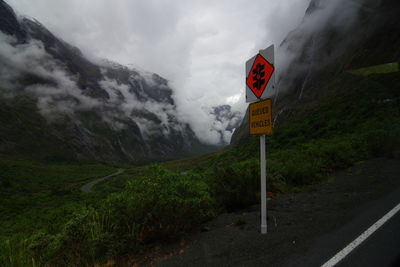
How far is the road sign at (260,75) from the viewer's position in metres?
3.55

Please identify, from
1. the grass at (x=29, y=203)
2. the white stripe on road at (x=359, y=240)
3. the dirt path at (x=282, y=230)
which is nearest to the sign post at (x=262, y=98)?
the dirt path at (x=282, y=230)

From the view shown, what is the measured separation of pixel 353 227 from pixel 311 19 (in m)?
95.0

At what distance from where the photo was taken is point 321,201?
5.07 metres

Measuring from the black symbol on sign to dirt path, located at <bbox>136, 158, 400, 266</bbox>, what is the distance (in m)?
2.63

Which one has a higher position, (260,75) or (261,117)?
(260,75)

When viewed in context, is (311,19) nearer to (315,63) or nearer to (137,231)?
(315,63)

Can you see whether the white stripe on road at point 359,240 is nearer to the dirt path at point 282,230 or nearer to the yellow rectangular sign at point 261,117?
the dirt path at point 282,230

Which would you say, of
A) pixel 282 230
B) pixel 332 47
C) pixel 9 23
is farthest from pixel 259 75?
pixel 9 23

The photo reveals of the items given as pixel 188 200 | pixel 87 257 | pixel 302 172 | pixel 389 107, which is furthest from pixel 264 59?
pixel 389 107

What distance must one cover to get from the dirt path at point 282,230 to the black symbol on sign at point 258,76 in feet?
8.63

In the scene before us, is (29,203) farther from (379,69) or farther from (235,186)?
(379,69)

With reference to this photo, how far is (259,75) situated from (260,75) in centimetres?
3

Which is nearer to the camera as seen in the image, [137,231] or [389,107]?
[137,231]

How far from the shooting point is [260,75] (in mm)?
3754
